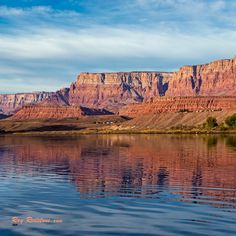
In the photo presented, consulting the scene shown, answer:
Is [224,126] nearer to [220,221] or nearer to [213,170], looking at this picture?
[213,170]

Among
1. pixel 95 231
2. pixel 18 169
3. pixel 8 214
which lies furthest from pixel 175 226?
pixel 18 169

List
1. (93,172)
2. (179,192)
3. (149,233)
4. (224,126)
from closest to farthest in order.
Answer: (149,233)
(179,192)
(93,172)
(224,126)

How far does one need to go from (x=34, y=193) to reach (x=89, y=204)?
5.55 metres

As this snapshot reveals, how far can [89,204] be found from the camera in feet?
81.7

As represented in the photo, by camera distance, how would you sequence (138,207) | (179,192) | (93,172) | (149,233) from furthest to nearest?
(93,172) → (179,192) → (138,207) → (149,233)

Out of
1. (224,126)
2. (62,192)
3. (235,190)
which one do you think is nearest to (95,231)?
(62,192)

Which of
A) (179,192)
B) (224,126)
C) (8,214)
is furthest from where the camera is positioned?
(224,126)

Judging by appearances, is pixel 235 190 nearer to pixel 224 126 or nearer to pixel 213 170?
pixel 213 170

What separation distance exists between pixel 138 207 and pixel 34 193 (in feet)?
25.4

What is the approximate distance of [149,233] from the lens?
19344mm

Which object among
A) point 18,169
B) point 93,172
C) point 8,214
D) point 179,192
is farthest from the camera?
point 18,169

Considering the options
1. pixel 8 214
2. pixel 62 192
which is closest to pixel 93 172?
pixel 62 192

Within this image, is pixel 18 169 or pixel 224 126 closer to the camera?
pixel 18 169

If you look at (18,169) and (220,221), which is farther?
(18,169)
